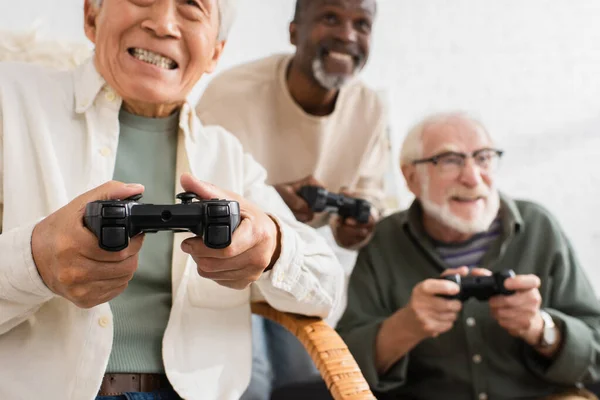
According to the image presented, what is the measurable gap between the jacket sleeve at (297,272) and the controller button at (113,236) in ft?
0.92

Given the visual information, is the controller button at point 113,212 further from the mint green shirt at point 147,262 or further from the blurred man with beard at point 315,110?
the blurred man with beard at point 315,110

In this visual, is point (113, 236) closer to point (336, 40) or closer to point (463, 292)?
point (463, 292)

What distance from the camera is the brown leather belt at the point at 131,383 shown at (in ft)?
3.07

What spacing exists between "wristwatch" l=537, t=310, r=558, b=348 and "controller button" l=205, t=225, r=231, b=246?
2.67 ft

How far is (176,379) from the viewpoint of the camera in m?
0.96

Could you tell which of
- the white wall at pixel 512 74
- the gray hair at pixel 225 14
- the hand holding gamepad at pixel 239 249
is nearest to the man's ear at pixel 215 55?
the gray hair at pixel 225 14

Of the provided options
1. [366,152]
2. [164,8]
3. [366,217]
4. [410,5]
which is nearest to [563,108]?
[410,5]

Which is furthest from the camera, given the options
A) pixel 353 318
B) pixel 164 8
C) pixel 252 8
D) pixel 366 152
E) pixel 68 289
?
pixel 252 8

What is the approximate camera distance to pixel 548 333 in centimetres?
127

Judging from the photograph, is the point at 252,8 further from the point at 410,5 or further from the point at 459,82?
the point at 459,82

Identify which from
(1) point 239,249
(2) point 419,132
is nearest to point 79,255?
(1) point 239,249

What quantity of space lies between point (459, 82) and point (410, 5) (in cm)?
39

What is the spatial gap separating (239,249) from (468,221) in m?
0.79

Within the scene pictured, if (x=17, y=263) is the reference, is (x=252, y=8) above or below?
above
